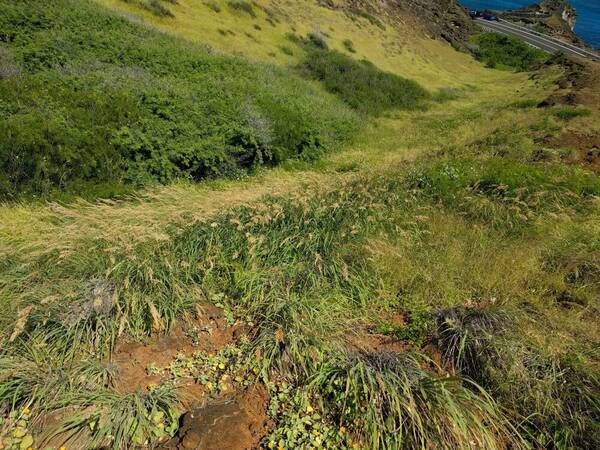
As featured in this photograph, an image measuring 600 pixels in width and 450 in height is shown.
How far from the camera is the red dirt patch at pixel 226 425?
11.8ft

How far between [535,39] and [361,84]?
46050 mm

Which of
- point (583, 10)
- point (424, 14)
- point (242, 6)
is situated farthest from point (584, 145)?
point (583, 10)

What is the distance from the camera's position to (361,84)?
2334 centimetres

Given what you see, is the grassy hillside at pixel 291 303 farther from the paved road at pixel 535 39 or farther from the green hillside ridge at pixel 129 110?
the paved road at pixel 535 39

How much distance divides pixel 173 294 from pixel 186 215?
197cm

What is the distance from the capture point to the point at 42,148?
8.24m

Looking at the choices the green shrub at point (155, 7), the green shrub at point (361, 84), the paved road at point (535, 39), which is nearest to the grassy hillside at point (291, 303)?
the green shrub at point (361, 84)

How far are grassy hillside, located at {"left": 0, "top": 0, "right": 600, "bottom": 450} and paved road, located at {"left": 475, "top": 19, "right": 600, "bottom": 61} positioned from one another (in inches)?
1885

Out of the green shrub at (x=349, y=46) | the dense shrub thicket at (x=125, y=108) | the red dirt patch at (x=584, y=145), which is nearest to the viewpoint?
the dense shrub thicket at (x=125, y=108)

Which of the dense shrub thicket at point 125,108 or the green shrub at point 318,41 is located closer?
the dense shrub thicket at point 125,108

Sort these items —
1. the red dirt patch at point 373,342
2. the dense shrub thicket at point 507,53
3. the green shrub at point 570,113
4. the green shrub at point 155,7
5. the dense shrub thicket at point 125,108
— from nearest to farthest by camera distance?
1. the red dirt patch at point 373,342
2. the dense shrub thicket at point 125,108
3. the green shrub at point 570,113
4. the green shrub at point 155,7
5. the dense shrub thicket at point 507,53

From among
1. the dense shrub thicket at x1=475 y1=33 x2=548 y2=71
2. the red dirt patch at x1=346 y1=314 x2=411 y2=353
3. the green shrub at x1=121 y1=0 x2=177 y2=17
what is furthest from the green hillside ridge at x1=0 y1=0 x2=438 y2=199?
the dense shrub thicket at x1=475 y1=33 x2=548 y2=71

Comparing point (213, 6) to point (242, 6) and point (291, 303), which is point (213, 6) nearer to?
point (242, 6)

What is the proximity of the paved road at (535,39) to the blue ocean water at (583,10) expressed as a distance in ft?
82.5
